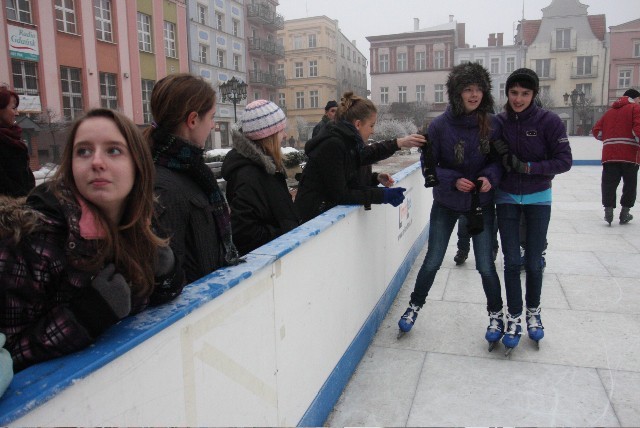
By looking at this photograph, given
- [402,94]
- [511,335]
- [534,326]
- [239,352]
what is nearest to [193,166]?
[239,352]

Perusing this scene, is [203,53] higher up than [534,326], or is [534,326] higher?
[203,53]

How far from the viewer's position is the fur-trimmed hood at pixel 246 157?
2.63 m

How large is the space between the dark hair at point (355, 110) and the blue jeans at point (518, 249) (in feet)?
3.47

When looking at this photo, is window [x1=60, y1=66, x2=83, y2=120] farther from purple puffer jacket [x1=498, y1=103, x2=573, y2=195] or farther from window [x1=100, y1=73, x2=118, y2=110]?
purple puffer jacket [x1=498, y1=103, x2=573, y2=195]

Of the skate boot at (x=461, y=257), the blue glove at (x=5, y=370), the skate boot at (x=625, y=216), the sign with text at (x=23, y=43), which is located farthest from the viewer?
the sign with text at (x=23, y=43)

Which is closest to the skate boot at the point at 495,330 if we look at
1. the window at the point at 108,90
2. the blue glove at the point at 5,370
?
the blue glove at the point at 5,370

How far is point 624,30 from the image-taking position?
1912 inches

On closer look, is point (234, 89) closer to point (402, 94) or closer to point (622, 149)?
point (622, 149)

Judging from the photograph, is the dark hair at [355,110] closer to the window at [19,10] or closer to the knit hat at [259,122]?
the knit hat at [259,122]

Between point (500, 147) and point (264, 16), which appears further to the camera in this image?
point (264, 16)

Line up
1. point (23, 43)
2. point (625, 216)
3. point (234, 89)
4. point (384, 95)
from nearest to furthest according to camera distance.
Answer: point (625, 216), point (234, 89), point (23, 43), point (384, 95)

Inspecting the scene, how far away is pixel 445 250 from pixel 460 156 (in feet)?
2.23

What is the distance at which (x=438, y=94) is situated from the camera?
57906mm

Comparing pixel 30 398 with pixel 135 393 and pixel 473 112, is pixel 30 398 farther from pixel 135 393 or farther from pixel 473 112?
pixel 473 112
